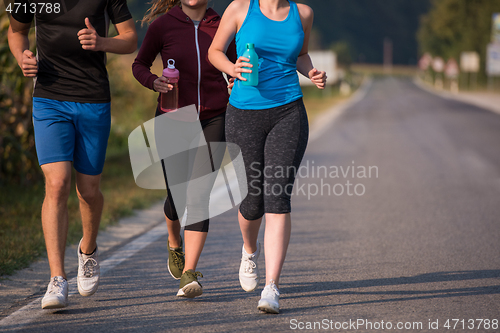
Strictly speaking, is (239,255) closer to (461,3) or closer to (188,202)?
(188,202)

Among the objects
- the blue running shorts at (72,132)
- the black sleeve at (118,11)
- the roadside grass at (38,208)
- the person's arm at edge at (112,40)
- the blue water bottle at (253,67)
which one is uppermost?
the black sleeve at (118,11)

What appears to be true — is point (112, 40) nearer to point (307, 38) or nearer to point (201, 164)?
point (201, 164)

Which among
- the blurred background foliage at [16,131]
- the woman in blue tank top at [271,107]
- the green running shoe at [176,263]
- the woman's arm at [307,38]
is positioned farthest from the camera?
the blurred background foliage at [16,131]

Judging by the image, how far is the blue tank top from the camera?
137 inches

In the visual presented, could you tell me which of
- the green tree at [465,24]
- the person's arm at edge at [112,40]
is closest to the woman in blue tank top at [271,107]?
the person's arm at edge at [112,40]

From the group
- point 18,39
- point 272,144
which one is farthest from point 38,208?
point 272,144

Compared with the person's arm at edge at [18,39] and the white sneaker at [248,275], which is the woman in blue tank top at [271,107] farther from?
the person's arm at edge at [18,39]

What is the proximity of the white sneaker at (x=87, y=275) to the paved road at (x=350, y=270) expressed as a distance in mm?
82

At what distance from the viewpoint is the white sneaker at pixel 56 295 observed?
3.45m

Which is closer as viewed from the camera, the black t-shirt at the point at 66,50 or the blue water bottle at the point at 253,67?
the blue water bottle at the point at 253,67

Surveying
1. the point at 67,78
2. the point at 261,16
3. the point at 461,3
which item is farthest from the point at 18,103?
the point at 461,3

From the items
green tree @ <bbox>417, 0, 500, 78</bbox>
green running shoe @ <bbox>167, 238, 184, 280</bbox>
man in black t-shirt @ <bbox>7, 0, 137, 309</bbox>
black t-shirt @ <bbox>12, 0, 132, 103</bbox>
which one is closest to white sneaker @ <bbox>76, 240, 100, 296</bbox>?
Result: man in black t-shirt @ <bbox>7, 0, 137, 309</bbox>

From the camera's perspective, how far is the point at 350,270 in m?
4.52

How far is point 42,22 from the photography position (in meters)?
3.56
